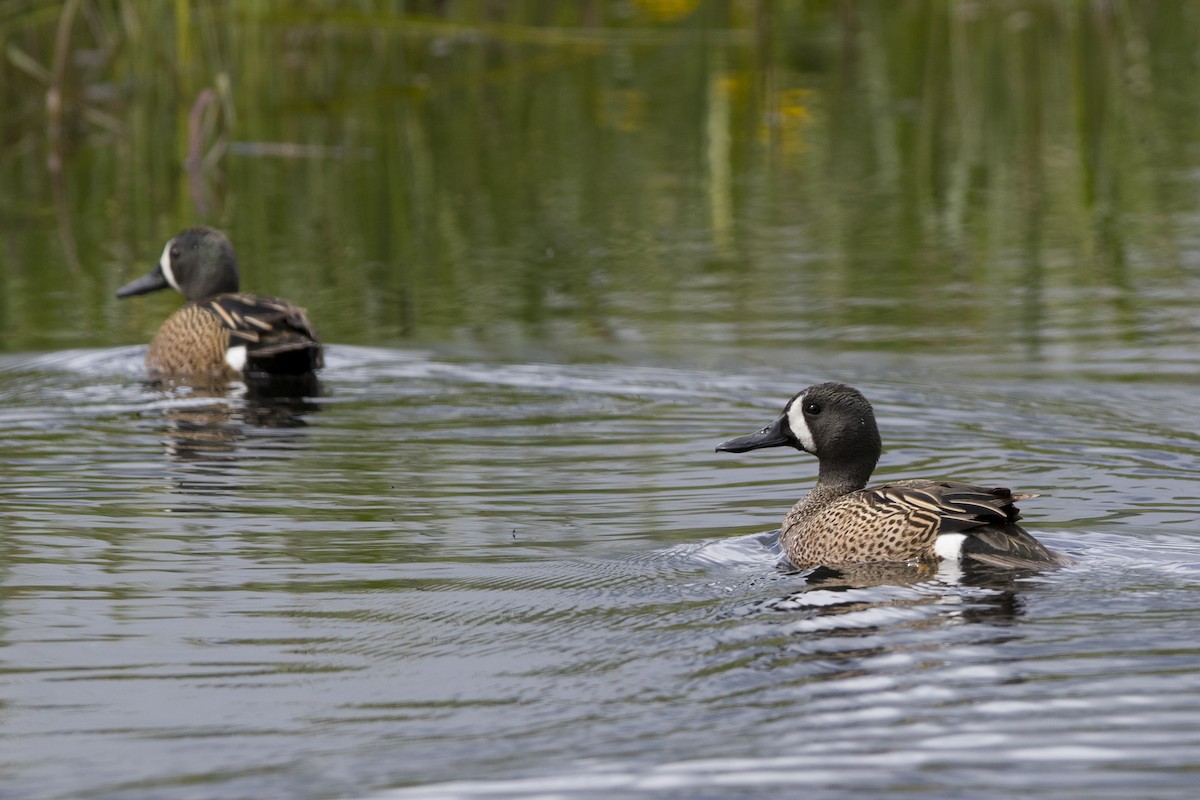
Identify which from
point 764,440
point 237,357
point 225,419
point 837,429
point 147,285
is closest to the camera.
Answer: point 837,429

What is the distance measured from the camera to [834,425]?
7543 mm

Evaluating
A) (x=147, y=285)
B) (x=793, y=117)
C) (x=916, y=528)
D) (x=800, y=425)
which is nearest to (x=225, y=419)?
(x=147, y=285)

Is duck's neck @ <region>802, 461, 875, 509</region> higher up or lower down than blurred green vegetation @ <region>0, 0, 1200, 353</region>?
lower down

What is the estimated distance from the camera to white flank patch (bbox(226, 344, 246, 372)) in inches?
433

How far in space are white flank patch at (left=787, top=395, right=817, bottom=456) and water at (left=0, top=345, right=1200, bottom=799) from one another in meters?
0.32

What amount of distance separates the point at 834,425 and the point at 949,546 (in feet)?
3.29

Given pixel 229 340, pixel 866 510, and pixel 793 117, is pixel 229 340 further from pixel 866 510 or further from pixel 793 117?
pixel 793 117

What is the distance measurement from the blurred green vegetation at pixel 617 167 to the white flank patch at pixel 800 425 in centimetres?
291

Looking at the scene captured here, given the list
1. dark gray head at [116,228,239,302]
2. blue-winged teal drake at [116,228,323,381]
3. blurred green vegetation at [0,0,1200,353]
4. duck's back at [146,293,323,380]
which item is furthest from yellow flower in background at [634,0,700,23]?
duck's back at [146,293,323,380]

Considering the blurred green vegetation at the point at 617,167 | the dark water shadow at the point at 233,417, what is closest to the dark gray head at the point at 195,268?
the blurred green vegetation at the point at 617,167

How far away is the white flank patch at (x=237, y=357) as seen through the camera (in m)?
11.0

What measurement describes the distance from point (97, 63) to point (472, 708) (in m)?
17.9

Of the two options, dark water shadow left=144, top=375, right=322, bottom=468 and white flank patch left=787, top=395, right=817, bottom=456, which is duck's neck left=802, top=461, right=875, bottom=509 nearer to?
white flank patch left=787, top=395, right=817, bottom=456

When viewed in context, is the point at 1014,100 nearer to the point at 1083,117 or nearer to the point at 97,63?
the point at 1083,117
